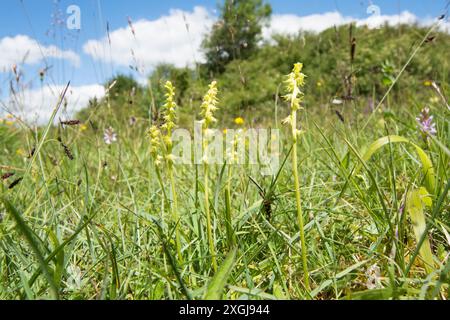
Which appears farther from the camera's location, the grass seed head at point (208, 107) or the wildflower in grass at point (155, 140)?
the wildflower in grass at point (155, 140)

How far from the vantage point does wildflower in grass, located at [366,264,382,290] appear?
35.0 inches

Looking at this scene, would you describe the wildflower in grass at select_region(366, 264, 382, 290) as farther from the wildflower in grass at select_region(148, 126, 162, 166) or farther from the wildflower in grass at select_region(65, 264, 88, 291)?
the wildflower in grass at select_region(65, 264, 88, 291)

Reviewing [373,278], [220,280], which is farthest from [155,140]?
[373,278]

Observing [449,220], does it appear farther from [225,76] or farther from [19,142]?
[225,76]

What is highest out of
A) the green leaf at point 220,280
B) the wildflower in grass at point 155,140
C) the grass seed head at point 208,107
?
the grass seed head at point 208,107

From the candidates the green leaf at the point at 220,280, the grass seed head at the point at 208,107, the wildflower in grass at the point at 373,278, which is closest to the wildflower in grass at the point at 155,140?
the grass seed head at the point at 208,107

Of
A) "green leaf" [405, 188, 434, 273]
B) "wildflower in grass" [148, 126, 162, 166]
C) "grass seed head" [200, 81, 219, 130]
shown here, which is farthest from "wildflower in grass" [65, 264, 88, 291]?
"green leaf" [405, 188, 434, 273]

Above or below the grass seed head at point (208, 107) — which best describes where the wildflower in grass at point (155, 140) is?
below

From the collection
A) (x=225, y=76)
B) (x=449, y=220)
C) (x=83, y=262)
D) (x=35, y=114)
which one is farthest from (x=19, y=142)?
(x=225, y=76)

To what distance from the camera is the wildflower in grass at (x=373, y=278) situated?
0.89 metres

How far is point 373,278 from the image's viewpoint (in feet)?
3.01

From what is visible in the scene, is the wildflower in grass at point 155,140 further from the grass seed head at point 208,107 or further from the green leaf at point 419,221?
the green leaf at point 419,221

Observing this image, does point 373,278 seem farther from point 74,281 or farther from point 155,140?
point 74,281
